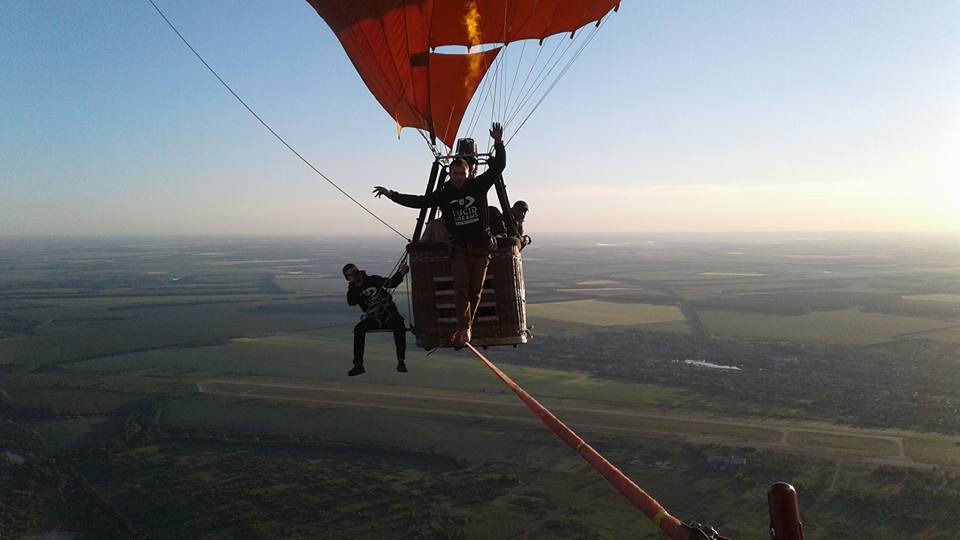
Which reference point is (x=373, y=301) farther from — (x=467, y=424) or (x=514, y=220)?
(x=467, y=424)

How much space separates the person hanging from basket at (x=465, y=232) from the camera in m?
6.40

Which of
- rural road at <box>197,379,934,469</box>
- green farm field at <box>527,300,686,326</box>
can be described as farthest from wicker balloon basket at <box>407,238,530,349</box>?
green farm field at <box>527,300,686,326</box>

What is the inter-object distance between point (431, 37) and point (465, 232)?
3525mm

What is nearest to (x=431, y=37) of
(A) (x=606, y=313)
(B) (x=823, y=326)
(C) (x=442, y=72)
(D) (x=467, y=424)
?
(C) (x=442, y=72)

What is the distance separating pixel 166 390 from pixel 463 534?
103 feet

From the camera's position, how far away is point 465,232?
6535 mm

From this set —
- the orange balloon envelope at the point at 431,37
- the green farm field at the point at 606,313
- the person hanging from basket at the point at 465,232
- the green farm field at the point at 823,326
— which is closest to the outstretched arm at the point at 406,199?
the person hanging from basket at the point at 465,232

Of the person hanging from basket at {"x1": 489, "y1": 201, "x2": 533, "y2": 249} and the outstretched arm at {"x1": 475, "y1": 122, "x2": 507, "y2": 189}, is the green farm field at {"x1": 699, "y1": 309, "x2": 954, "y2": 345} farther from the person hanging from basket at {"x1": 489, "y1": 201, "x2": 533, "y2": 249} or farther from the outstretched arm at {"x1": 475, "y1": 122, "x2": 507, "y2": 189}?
the outstretched arm at {"x1": 475, "y1": 122, "x2": 507, "y2": 189}

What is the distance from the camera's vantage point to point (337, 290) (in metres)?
106

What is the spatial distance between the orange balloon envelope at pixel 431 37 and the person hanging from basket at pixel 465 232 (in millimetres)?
1736

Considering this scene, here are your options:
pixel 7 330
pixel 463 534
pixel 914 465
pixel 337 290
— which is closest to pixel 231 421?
pixel 463 534

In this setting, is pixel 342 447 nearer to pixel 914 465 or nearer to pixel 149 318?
pixel 914 465

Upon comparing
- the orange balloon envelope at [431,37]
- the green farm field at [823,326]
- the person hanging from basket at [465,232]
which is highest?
the orange balloon envelope at [431,37]

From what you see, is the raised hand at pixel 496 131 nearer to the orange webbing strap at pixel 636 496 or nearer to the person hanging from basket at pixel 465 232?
the person hanging from basket at pixel 465 232
